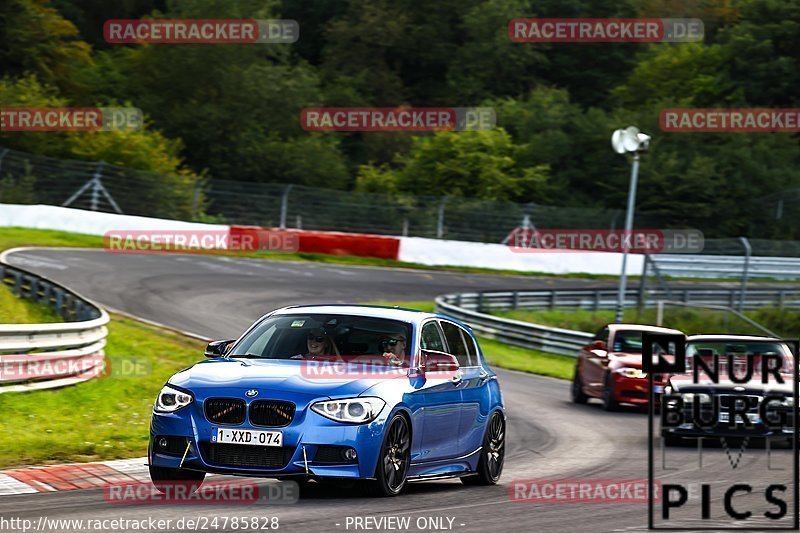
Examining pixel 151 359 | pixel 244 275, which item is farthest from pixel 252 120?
pixel 151 359

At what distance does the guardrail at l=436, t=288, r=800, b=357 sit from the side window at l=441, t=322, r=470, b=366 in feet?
59.3

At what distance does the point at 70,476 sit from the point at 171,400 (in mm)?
1507

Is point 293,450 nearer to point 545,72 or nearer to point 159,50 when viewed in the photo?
point 159,50

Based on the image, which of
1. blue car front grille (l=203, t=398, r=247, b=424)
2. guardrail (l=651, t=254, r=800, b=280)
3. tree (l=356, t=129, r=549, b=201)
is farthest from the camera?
tree (l=356, t=129, r=549, b=201)

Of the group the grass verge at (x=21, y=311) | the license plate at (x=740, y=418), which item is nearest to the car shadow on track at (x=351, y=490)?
the license plate at (x=740, y=418)

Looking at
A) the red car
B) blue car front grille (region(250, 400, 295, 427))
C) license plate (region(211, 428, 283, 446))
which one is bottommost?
the red car

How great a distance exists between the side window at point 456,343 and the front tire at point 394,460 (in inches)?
62.3

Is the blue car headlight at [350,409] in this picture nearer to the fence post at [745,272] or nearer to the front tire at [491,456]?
the front tire at [491,456]

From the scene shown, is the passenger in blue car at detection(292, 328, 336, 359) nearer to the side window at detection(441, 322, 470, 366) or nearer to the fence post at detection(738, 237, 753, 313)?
the side window at detection(441, 322, 470, 366)

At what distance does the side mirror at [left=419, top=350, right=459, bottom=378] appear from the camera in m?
10.6

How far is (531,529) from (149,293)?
21.2 m

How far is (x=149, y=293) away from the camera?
28750mm

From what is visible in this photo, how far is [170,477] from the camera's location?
374 inches

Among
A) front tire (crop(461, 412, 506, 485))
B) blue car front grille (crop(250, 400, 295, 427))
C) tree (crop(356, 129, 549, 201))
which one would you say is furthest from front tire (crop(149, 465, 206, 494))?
tree (crop(356, 129, 549, 201))
